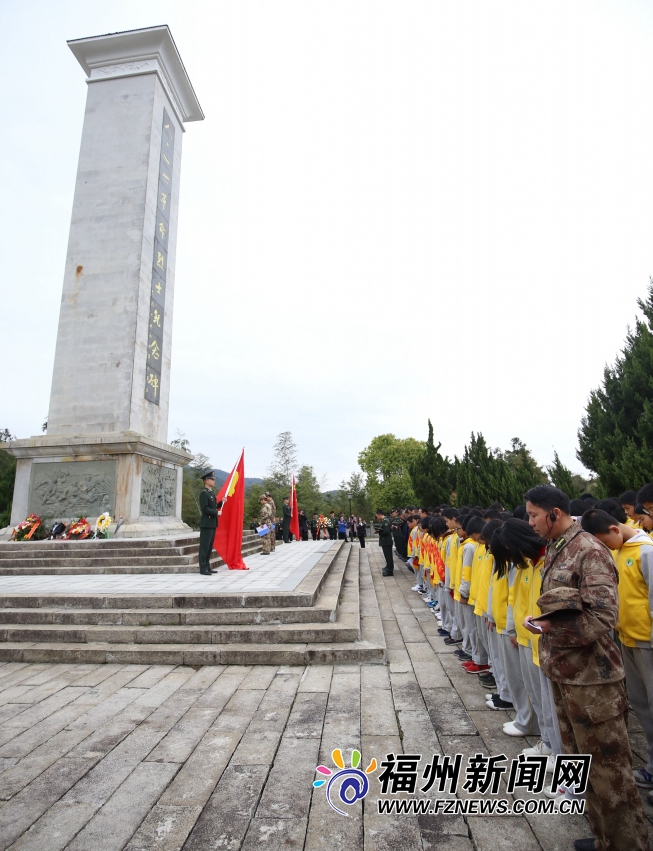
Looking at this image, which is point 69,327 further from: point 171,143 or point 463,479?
point 463,479

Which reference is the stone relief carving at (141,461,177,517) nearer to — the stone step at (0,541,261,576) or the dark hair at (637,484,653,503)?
the stone step at (0,541,261,576)

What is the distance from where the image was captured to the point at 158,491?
39.9ft

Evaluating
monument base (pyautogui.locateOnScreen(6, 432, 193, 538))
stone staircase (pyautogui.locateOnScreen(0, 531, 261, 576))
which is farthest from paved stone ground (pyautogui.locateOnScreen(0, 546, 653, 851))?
monument base (pyautogui.locateOnScreen(6, 432, 193, 538))

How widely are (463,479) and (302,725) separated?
18424 mm

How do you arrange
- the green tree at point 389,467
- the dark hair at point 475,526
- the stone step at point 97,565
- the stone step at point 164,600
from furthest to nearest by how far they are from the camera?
the green tree at point 389,467, the stone step at point 97,565, the stone step at point 164,600, the dark hair at point 475,526

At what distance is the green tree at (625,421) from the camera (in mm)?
13469

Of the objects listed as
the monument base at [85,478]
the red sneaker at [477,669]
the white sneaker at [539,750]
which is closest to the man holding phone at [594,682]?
the white sneaker at [539,750]

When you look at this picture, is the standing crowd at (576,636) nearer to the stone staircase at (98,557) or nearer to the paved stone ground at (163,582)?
the paved stone ground at (163,582)

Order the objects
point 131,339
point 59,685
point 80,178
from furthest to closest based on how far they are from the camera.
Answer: point 80,178, point 131,339, point 59,685

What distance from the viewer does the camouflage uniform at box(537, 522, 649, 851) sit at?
1.81 metres

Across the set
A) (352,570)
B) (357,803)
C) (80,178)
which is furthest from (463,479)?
(357,803)

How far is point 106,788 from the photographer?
2.52 meters

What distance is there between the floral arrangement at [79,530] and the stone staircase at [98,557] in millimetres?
580

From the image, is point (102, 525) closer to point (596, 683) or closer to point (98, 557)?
point (98, 557)
